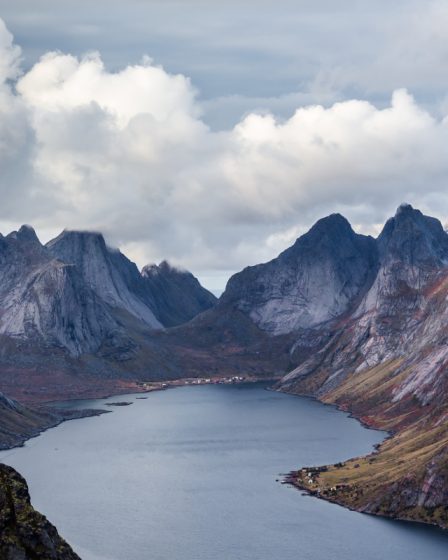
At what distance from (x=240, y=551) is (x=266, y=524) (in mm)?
21004

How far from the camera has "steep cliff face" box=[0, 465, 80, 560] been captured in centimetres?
7425

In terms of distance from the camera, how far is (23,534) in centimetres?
7550

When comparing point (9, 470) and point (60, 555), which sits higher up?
point (9, 470)

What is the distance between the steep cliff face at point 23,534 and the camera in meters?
74.2

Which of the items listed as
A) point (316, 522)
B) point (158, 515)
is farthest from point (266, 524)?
point (158, 515)

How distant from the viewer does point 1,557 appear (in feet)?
240

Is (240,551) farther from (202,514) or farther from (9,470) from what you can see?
(9,470)

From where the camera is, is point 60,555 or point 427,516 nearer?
point 60,555

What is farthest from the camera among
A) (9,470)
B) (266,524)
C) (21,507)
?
(266,524)

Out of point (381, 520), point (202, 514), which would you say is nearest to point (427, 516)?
point (381, 520)

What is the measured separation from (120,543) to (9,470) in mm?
96319

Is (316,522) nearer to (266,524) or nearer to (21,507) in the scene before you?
(266,524)

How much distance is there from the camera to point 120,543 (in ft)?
575

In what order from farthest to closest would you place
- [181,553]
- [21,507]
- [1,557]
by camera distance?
1. [181,553]
2. [21,507]
3. [1,557]
